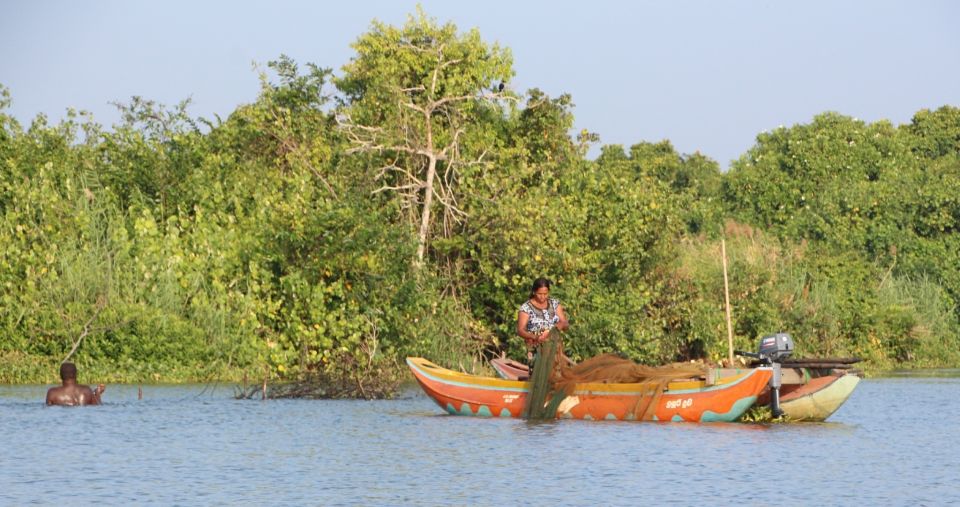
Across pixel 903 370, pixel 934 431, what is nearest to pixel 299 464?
pixel 934 431

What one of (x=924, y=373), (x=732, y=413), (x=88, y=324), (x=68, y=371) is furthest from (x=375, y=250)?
(x=924, y=373)

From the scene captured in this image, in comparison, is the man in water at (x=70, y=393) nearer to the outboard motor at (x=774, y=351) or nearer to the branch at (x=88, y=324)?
the branch at (x=88, y=324)

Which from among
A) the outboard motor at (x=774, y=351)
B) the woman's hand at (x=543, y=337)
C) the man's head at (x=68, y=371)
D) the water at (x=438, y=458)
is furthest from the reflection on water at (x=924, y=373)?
the man's head at (x=68, y=371)

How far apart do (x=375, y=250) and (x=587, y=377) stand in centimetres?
811

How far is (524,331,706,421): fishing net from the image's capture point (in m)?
20.4

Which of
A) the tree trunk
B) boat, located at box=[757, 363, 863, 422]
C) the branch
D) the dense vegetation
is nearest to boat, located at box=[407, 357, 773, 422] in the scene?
boat, located at box=[757, 363, 863, 422]

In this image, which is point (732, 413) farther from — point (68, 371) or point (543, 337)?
point (68, 371)

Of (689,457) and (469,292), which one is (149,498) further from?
(469,292)

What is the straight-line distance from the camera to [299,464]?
1673 centimetres

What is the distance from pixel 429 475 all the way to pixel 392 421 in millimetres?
5974

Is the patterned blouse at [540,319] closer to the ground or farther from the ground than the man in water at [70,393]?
farther from the ground

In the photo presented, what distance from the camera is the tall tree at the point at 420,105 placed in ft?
103

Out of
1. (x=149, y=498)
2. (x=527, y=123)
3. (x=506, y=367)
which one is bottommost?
(x=149, y=498)

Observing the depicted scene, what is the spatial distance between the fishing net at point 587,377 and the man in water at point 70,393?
21.0ft
